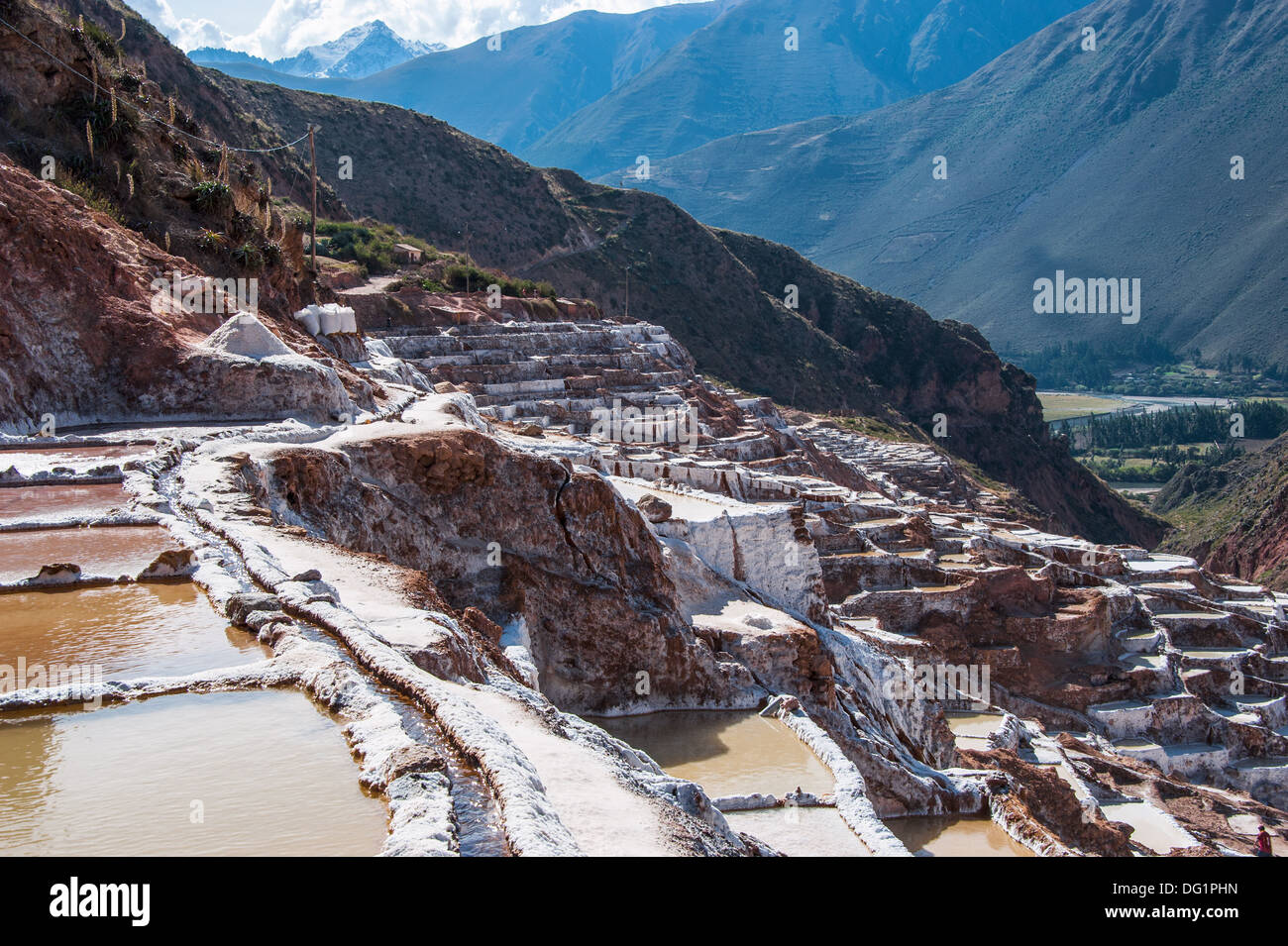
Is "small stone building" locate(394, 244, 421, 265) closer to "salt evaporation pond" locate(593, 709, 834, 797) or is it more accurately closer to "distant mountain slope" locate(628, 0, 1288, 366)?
"salt evaporation pond" locate(593, 709, 834, 797)

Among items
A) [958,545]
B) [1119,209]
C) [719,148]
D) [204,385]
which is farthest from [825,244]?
[204,385]

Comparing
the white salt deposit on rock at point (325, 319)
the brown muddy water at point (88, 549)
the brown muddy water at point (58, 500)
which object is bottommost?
the brown muddy water at point (88, 549)

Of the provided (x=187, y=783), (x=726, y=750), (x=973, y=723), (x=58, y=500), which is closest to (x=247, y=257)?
(x=58, y=500)

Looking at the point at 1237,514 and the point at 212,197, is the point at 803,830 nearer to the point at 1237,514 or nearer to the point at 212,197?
the point at 212,197

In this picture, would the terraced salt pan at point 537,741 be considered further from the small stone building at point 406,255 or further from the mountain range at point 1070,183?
the mountain range at point 1070,183

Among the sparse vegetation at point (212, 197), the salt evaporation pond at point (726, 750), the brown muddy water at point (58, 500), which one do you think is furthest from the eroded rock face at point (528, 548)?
the sparse vegetation at point (212, 197)

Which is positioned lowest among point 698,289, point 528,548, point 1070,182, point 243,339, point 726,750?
point 726,750
